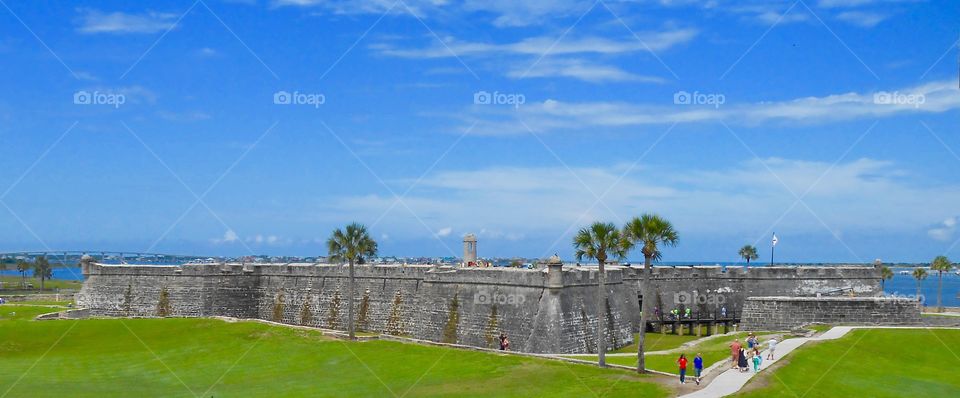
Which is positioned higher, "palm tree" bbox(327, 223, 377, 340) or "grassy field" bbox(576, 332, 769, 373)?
"palm tree" bbox(327, 223, 377, 340)

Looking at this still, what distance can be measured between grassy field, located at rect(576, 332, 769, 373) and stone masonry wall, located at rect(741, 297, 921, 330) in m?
3.81

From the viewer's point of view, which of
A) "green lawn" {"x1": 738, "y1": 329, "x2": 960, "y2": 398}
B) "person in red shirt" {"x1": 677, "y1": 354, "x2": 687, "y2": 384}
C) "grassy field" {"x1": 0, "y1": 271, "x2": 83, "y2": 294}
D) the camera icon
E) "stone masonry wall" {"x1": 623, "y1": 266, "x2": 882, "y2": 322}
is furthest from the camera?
"grassy field" {"x1": 0, "y1": 271, "x2": 83, "y2": 294}

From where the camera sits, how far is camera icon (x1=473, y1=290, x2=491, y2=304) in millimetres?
45844

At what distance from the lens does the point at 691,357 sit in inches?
1442

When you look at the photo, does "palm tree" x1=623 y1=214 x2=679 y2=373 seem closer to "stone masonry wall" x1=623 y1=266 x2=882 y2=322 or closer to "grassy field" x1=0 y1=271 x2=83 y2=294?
"stone masonry wall" x1=623 y1=266 x2=882 y2=322

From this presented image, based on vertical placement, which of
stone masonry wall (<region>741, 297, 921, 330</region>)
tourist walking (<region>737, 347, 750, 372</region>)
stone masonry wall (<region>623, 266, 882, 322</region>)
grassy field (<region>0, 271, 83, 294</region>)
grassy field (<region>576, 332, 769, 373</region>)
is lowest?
grassy field (<region>0, 271, 83, 294</region>)

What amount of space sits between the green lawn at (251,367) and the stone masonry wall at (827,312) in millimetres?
15709

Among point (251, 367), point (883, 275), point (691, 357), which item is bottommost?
point (251, 367)

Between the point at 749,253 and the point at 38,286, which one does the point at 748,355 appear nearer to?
the point at 749,253

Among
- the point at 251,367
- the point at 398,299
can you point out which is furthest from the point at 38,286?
the point at 251,367

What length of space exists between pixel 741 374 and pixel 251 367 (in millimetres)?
20676

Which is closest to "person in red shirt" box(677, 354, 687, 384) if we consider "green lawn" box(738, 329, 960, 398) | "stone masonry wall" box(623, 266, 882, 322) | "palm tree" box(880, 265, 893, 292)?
"green lawn" box(738, 329, 960, 398)

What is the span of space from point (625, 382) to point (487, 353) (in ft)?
29.2

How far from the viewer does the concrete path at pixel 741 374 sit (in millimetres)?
27889
